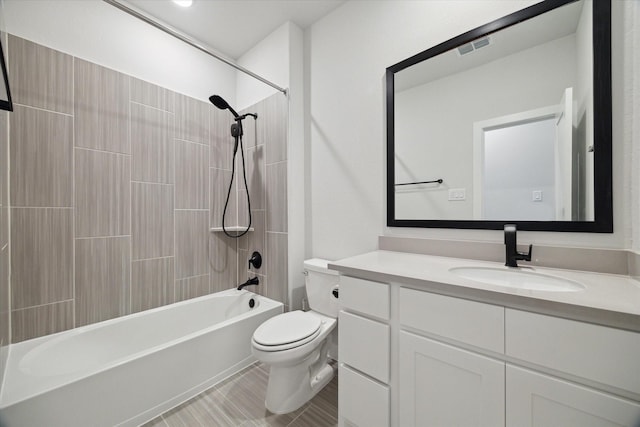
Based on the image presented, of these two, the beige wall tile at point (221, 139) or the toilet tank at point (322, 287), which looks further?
the beige wall tile at point (221, 139)

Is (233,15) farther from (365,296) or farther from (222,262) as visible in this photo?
(365,296)

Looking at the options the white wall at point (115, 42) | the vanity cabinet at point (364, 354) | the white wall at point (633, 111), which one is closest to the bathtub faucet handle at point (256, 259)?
the vanity cabinet at point (364, 354)

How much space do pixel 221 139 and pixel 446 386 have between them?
242 cm

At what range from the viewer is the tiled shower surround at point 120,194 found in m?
1.40

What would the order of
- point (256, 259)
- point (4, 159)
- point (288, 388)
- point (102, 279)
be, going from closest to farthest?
point (4, 159), point (288, 388), point (102, 279), point (256, 259)

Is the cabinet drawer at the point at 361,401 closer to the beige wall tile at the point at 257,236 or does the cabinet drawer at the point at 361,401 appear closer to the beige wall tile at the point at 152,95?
the beige wall tile at the point at 257,236

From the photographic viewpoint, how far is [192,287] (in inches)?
82.7

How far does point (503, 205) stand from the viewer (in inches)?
45.9

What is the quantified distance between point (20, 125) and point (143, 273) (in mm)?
1124

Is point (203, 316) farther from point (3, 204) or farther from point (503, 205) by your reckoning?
point (503, 205)

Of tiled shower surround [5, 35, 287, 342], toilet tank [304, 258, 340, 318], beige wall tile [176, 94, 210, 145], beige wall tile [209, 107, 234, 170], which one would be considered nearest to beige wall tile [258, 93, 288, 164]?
tiled shower surround [5, 35, 287, 342]

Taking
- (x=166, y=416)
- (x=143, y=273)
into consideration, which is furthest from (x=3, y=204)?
(x=166, y=416)

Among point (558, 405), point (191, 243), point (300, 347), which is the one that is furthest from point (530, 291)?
point (191, 243)

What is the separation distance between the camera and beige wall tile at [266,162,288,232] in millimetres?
2008
